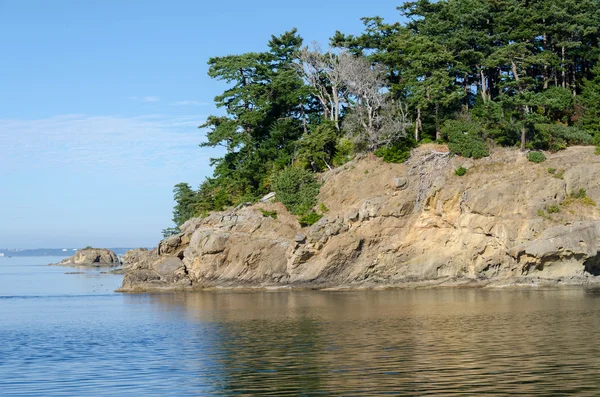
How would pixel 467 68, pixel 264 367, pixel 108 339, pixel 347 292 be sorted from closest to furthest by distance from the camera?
pixel 264 367, pixel 108 339, pixel 347 292, pixel 467 68

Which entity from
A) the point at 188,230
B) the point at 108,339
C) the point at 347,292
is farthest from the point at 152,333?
the point at 188,230

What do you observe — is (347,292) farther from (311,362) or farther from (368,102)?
(311,362)

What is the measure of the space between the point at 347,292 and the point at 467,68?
24852 mm

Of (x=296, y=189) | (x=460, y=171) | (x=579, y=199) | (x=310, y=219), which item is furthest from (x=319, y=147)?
(x=579, y=199)

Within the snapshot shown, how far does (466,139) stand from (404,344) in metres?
35.3

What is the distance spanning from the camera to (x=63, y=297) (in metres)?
61.4

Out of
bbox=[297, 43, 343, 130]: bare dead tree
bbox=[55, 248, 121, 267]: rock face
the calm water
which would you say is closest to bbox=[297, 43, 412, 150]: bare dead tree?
bbox=[297, 43, 343, 130]: bare dead tree

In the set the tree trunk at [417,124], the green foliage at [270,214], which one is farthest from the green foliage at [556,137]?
the green foliage at [270,214]

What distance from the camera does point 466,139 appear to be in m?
59.6

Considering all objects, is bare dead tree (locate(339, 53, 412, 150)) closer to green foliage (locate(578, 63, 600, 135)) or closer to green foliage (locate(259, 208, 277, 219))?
green foliage (locate(259, 208, 277, 219))

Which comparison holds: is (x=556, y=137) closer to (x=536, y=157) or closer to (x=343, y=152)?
(x=536, y=157)

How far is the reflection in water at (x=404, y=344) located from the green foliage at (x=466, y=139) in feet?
50.6

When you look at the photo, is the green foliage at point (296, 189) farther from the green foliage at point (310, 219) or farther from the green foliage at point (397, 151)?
the green foliage at point (397, 151)

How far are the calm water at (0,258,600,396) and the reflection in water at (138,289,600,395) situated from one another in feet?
0.18
